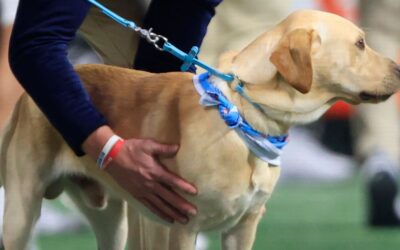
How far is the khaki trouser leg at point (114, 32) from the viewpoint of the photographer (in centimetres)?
359

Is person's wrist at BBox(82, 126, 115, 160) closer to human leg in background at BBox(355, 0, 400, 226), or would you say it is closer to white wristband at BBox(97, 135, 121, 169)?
white wristband at BBox(97, 135, 121, 169)

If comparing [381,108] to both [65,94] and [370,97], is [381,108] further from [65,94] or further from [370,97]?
[65,94]

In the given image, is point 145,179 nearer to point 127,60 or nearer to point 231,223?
point 231,223

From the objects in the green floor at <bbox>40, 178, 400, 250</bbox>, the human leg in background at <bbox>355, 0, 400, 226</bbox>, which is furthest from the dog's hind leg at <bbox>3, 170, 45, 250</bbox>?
the human leg in background at <bbox>355, 0, 400, 226</bbox>

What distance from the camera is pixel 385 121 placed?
18.7 ft

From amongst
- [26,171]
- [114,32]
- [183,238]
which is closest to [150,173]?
[183,238]

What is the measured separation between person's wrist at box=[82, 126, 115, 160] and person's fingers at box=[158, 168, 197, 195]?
0.52 ft

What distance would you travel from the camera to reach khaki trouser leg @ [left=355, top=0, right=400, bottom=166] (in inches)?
222

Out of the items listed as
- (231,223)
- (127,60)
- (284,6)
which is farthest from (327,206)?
(231,223)

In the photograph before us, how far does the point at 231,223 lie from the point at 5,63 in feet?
7.54

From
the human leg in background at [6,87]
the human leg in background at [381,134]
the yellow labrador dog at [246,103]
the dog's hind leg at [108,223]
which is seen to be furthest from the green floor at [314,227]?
the yellow labrador dog at [246,103]

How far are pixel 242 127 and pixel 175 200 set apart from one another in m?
0.25

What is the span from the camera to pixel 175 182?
9.83ft

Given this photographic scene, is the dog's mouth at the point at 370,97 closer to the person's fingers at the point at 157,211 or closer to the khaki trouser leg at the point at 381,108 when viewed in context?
the person's fingers at the point at 157,211
